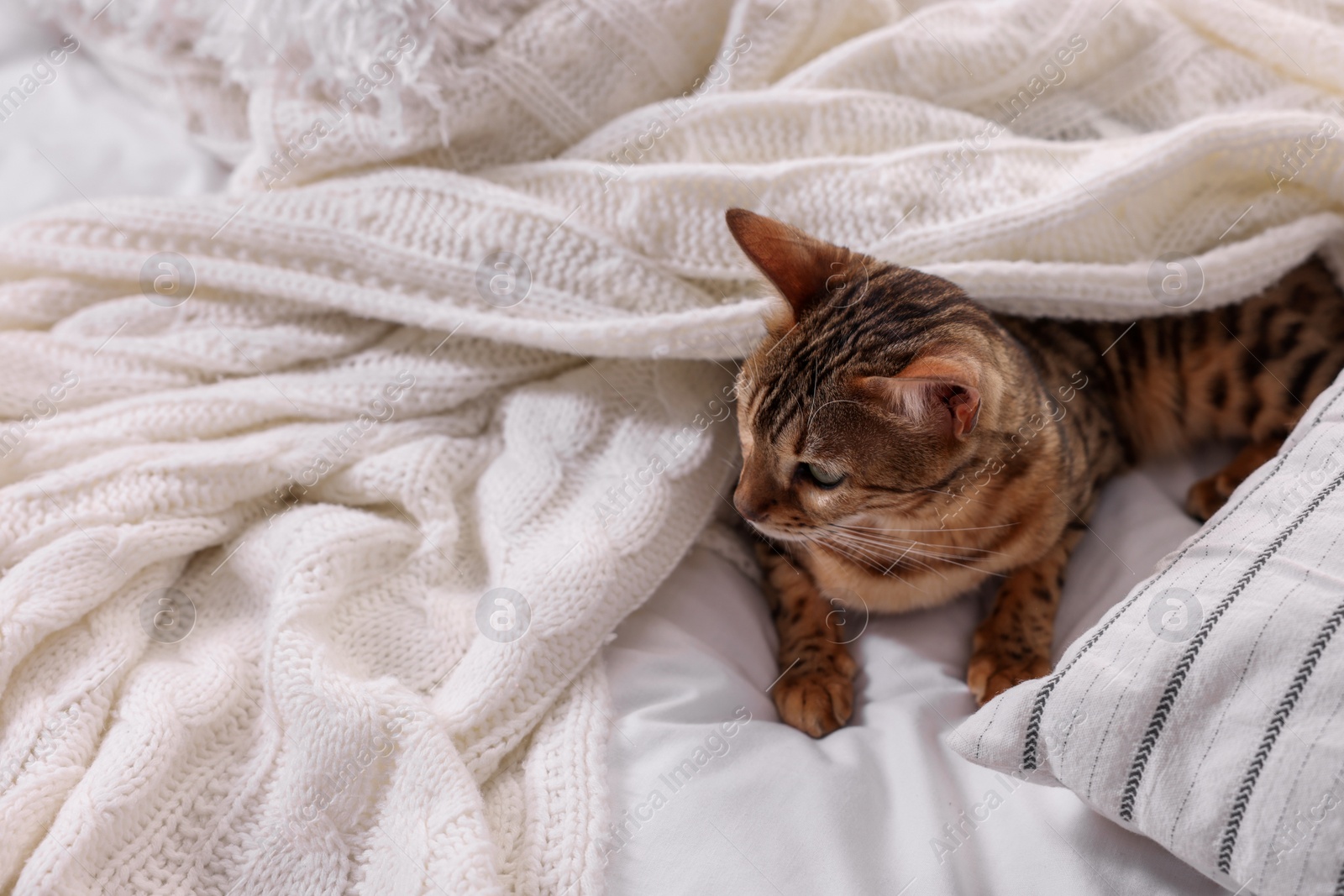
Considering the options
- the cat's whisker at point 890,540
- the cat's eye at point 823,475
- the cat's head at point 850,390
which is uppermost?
the cat's head at point 850,390

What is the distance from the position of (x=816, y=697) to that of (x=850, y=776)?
14 centimetres

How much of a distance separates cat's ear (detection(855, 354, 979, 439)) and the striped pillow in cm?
25

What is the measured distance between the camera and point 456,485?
47.6 inches

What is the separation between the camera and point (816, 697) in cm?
108

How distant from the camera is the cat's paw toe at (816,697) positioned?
107cm

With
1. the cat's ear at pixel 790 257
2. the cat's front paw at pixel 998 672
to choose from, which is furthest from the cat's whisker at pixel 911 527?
the cat's ear at pixel 790 257

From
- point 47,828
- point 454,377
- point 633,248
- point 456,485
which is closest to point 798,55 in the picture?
point 633,248

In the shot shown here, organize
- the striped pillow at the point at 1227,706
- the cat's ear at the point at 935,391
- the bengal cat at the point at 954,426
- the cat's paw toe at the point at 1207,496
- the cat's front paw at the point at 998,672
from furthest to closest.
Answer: the cat's paw toe at the point at 1207,496, the cat's front paw at the point at 998,672, the bengal cat at the point at 954,426, the cat's ear at the point at 935,391, the striped pillow at the point at 1227,706

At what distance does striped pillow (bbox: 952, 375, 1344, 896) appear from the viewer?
2.19ft

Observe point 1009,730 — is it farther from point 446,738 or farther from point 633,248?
point 633,248

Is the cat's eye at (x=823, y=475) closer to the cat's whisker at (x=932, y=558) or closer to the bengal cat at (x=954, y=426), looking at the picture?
the bengal cat at (x=954, y=426)

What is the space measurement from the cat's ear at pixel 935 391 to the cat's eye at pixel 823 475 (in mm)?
115

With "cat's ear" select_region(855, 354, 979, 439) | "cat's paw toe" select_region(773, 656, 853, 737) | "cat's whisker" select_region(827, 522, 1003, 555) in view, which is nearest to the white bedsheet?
"cat's paw toe" select_region(773, 656, 853, 737)

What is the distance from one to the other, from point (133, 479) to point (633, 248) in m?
0.71
